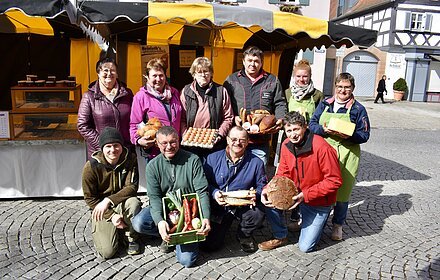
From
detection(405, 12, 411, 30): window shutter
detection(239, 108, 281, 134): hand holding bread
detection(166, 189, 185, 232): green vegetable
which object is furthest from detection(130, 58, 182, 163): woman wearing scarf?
detection(405, 12, 411, 30): window shutter

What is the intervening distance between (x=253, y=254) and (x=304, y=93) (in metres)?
1.93

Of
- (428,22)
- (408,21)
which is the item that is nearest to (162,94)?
(408,21)

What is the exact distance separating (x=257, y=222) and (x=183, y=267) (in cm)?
81

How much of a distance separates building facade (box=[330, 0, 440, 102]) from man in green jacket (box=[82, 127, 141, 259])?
21451 millimetres

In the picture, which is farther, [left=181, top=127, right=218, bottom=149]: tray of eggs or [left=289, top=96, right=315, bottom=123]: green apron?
[left=289, top=96, right=315, bottom=123]: green apron

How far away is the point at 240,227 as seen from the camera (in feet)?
12.0

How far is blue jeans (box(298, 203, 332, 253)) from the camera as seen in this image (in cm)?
368

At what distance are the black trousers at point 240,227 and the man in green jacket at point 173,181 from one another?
7.8 inches

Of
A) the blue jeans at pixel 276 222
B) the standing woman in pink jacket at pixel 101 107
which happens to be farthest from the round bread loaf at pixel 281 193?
the standing woman in pink jacket at pixel 101 107

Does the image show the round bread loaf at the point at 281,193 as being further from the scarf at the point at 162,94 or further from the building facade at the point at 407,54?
the building facade at the point at 407,54

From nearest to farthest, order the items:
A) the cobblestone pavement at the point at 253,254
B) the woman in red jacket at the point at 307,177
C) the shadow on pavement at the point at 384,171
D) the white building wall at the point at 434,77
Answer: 1. the cobblestone pavement at the point at 253,254
2. the woman in red jacket at the point at 307,177
3. the shadow on pavement at the point at 384,171
4. the white building wall at the point at 434,77

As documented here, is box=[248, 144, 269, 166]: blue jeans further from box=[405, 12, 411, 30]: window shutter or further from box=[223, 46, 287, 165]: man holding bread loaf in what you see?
box=[405, 12, 411, 30]: window shutter

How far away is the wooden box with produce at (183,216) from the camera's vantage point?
317cm

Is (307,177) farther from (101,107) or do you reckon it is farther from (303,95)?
(101,107)
